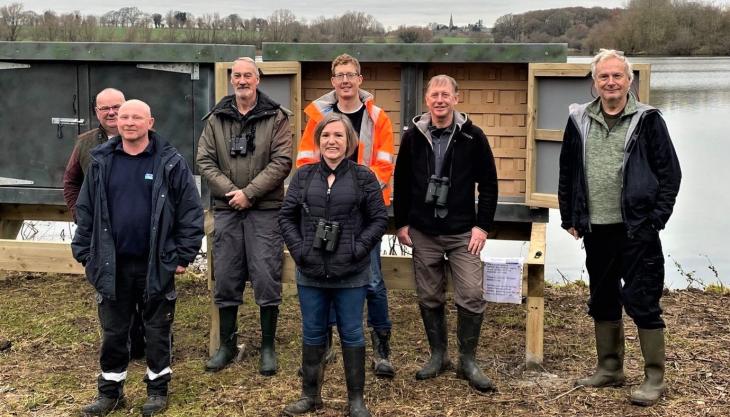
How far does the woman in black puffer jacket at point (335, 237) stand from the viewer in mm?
4051

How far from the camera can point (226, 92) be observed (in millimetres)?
5473

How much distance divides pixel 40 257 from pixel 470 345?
270 centimetres

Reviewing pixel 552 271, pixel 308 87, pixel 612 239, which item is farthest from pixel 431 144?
pixel 552 271

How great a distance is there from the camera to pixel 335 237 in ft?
13.1

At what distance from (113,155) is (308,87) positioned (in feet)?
8.63

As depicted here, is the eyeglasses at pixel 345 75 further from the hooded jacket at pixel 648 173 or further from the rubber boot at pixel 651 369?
the rubber boot at pixel 651 369

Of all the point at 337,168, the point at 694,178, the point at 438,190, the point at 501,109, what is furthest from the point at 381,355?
the point at 694,178

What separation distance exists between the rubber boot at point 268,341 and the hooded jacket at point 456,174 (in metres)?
0.99

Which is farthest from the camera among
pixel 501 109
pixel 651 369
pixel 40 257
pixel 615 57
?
pixel 501 109

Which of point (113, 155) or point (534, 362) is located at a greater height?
point (113, 155)

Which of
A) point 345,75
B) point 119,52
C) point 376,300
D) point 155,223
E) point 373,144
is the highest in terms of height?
point 119,52

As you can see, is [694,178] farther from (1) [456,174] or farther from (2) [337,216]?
(2) [337,216]

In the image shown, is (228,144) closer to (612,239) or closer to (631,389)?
(612,239)

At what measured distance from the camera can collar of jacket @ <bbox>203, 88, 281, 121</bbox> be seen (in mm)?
4789
